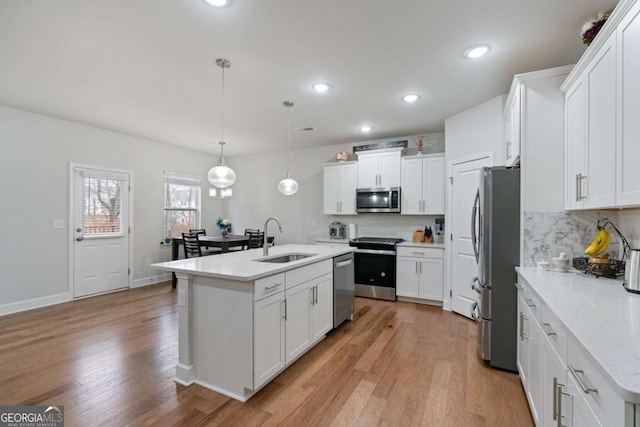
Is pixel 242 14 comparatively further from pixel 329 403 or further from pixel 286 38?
pixel 329 403

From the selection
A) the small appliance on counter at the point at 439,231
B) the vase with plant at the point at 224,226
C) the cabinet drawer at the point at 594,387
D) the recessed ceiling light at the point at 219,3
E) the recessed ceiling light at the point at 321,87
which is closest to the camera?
the cabinet drawer at the point at 594,387

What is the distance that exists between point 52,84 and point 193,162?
10.4 feet

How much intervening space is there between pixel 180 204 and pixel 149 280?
1606 mm

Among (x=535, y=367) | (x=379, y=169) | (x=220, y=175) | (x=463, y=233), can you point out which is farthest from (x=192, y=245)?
→ (x=535, y=367)

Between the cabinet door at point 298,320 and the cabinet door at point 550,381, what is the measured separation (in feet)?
5.56

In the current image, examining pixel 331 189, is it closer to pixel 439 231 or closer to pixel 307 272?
pixel 439 231

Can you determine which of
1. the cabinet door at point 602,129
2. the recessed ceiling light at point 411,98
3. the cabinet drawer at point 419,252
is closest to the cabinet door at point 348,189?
the cabinet drawer at point 419,252

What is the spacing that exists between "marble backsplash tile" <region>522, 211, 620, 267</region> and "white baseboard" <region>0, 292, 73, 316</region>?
5.87 metres

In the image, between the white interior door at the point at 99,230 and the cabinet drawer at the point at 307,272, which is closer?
the cabinet drawer at the point at 307,272

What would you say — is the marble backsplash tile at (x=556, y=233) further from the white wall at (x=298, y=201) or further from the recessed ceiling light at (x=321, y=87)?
the white wall at (x=298, y=201)

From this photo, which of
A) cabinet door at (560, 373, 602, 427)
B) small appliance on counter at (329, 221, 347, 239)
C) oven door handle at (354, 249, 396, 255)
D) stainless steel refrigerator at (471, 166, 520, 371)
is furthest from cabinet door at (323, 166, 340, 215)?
cabinet door at (560, 373, 602, 427)

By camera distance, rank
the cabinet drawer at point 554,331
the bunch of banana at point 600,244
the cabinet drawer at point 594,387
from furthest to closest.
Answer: the bunch of banana at point 600,244 → the cabinet drawer at point 554,331 → the cabinet drawer at point 594,387

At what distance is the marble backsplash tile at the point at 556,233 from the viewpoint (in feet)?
7.19

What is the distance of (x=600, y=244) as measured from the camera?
1.96 meters
